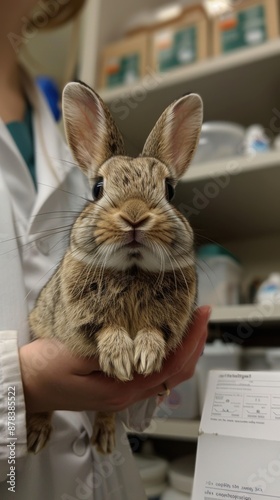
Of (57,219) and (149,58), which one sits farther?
(149,58)

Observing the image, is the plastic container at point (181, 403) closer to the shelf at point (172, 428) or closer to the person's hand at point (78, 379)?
the shelf at point (172, 428)

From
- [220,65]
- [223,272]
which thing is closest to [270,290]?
[223,272]

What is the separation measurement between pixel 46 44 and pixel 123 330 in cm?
71

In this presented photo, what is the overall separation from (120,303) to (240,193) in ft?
1.61

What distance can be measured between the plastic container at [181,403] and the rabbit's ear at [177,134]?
1.59 feet

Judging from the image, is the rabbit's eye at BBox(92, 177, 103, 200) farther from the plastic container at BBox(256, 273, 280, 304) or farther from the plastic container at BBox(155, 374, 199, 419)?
the plastic container at BBox(256, 273, 280, 304)

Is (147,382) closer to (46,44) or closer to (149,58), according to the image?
(46,44)

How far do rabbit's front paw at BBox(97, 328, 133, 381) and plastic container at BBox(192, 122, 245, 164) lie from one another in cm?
41

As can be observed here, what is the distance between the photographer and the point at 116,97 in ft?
2.97

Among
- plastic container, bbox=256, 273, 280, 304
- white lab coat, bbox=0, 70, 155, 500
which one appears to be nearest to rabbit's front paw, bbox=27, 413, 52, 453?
white lab coat, bbox=0, 70, 155, 500

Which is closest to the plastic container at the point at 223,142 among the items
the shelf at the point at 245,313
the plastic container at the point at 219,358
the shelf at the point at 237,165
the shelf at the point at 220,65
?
the shelf at the point at 237,165

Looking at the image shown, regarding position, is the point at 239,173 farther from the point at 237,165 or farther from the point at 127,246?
the point at 127,246

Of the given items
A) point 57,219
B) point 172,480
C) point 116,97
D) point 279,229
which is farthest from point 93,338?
point 116,97

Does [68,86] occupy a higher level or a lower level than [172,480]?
higher
